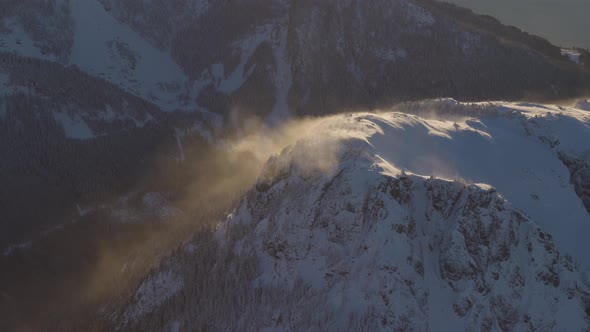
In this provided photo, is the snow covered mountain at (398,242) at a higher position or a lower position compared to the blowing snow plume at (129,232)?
higher

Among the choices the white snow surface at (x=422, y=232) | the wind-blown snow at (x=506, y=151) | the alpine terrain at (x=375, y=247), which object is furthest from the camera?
the wind-blown snow at (x=506, y=151)

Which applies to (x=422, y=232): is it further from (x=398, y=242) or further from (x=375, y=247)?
(x=375, y=247)

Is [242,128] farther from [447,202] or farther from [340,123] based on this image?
[447,202]

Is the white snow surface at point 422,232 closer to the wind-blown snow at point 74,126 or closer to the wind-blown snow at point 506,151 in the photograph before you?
the wind-blown snow at point 506,151

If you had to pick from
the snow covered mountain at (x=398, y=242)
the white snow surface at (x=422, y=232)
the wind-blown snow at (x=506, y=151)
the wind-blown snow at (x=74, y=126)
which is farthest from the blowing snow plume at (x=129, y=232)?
the wind-blown snow at (x=506, y=151)

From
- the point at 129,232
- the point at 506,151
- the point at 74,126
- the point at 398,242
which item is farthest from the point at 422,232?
the point at 74,126

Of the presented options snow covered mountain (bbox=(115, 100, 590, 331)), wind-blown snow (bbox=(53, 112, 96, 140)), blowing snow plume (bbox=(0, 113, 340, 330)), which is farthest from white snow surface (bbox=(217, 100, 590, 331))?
wind-blown snow (bbox=(53, 112, 96, 140))
